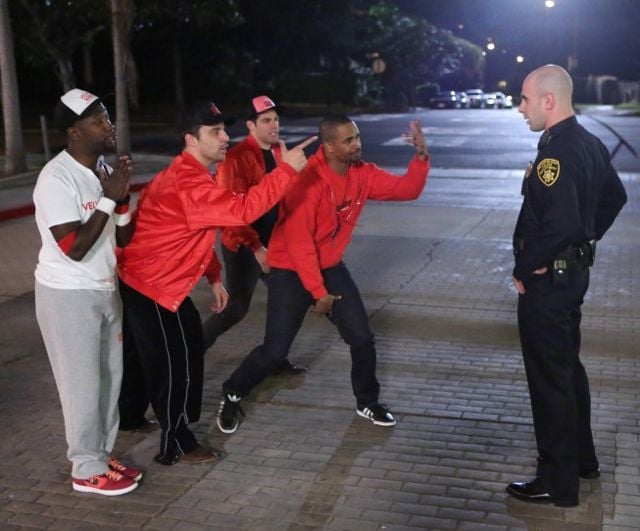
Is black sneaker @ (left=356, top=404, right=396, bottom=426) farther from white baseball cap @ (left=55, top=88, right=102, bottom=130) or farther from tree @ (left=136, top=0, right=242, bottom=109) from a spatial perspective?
tree @ (left=136, top=0, right=242, bottom=109)

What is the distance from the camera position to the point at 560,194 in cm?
388

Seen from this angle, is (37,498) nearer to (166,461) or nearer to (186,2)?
(166,461)

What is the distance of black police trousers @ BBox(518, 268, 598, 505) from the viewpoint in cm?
407

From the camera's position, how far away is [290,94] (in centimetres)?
5831

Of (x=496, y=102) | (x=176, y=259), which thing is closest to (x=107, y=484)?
(x=176, y=259)

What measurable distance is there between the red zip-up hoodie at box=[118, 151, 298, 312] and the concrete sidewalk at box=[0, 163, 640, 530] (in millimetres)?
970

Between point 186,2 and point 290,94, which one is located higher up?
point 186,2

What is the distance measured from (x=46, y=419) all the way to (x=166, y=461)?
1072 millimetres

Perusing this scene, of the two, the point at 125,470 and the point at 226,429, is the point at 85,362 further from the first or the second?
the point at 226,429

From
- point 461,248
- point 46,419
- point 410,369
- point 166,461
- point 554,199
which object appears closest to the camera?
point 554,199

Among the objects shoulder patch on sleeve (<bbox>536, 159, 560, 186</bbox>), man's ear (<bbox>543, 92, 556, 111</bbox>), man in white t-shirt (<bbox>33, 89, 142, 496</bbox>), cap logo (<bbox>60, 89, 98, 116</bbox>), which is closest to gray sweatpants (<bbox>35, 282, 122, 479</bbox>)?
man in white t-shirt (<bbox>33, 89, 142, 496</bbox>)

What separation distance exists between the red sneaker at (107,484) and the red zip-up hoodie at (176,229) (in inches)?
32.8

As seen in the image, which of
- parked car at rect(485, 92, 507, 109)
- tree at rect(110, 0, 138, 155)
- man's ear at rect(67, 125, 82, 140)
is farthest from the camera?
parked car at rect(485, 92, 507, 109)

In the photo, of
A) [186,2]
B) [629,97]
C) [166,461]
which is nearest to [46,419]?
[166,461]
